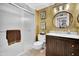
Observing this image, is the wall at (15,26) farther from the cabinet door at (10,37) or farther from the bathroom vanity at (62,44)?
the bathroom vanity at (62,44)

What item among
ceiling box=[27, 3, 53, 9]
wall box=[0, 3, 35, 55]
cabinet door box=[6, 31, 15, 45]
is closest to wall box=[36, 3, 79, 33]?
ceiling box=[27, 3, 53, 9]

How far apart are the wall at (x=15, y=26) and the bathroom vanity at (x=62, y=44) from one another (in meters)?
0.29

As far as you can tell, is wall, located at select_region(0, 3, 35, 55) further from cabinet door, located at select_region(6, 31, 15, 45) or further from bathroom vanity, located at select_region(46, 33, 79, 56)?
bathroom vanity, located at select_region(46, 33, 79, 56)

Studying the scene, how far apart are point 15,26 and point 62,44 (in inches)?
29.6

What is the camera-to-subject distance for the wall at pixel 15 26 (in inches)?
67.2

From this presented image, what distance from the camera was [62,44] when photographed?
177cm

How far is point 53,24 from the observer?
1818mm

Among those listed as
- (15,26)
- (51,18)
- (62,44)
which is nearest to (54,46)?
(62,44)

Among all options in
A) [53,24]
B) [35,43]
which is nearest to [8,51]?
[35,43]

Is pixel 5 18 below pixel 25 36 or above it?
above

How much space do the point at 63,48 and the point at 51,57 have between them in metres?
0.23

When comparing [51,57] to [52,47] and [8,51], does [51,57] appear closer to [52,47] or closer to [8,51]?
[52,47]

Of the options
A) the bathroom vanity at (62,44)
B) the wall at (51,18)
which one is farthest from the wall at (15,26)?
the bathroom vanity at (62,44)

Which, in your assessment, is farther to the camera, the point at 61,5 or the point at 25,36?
the point at 25,36
